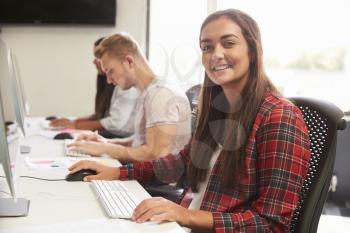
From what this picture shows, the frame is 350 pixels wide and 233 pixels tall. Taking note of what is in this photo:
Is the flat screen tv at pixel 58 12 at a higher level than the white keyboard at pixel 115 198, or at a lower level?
higher

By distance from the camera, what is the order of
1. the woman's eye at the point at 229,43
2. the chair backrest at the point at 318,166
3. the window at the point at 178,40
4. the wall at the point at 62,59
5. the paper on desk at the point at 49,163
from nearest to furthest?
the chair backrest at the point at 318,166, the woman's eye at the point at 229,43, the paper on desk at the point at 49,163, the window at the point at 178,40, the wall at the point at 62,59

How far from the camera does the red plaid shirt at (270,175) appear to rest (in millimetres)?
989

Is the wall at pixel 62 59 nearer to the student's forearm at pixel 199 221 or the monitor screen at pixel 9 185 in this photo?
the monitor screen at pixel 9 185

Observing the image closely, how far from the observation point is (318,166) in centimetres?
107

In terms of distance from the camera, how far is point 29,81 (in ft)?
14.0

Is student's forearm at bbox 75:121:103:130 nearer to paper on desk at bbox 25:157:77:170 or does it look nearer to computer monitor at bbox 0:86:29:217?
paper on desk at bbox 25:157:77:170

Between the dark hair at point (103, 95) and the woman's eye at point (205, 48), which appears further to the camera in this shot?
the dark hair at point (103, 95)

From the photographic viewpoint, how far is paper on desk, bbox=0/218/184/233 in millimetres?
923

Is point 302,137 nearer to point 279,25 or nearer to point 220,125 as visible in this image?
point 220,125

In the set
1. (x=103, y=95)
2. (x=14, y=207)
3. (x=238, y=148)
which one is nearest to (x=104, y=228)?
(x=14, y=207)

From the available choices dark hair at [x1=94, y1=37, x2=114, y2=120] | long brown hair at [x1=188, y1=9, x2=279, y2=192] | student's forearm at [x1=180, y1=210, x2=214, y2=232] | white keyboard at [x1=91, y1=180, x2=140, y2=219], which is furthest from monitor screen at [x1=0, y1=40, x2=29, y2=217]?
dark hair at [x1=94, y1=37, x2=114, y2=120]

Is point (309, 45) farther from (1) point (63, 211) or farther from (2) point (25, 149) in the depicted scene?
(1) point (63, 211)

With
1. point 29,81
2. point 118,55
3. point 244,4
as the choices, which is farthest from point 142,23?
point 118,55

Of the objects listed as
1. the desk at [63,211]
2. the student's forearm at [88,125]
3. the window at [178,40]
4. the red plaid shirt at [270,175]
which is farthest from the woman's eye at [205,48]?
the student's forearm at [88,125]
